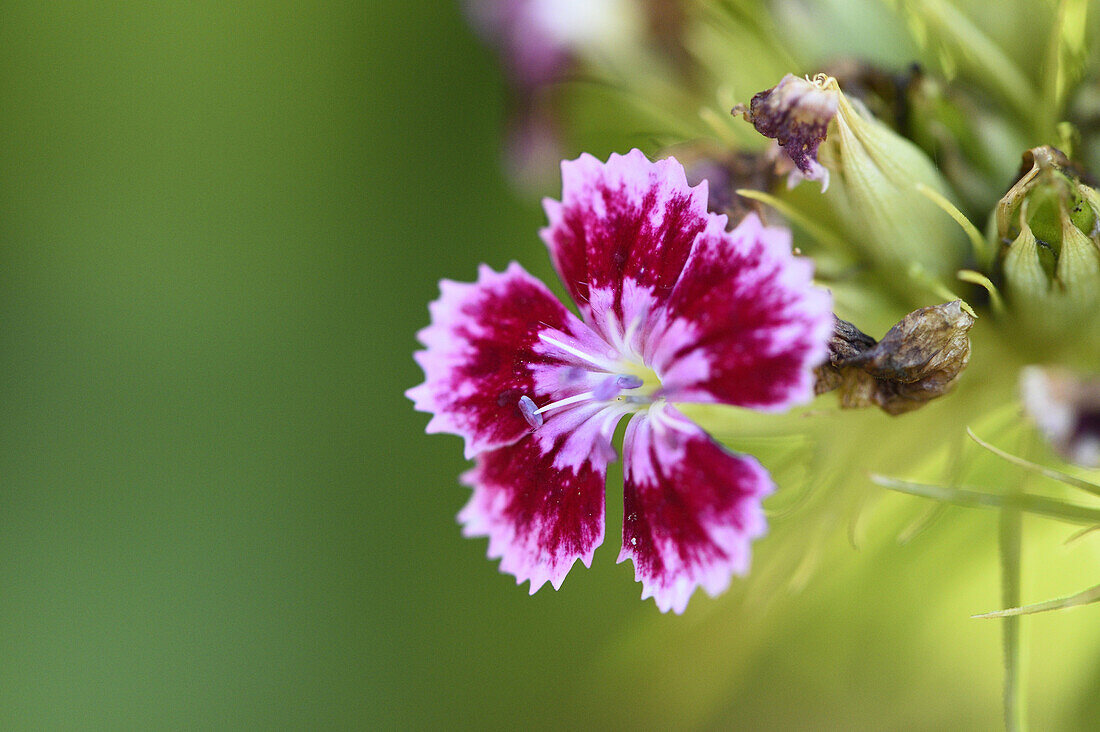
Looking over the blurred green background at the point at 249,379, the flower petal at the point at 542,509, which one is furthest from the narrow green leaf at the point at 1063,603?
the blurred green background at the point at 249,379

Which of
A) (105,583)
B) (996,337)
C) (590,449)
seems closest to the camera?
(590,449)

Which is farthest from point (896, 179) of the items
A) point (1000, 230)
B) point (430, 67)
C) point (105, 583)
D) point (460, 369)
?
point (105, 583)

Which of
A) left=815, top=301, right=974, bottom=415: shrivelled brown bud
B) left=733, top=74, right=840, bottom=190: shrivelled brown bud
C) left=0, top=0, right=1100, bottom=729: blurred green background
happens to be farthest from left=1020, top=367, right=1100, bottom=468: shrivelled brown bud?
left=0, top=0, right=1100, bottom=729: blurred green background

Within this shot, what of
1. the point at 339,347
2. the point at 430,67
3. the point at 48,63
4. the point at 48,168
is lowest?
the point at 339,347

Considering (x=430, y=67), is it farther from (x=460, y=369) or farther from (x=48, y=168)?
(x=460, y=369)

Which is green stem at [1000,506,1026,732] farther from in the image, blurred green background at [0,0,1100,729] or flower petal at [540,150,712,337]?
blurred green background at [0,0,1100,729]

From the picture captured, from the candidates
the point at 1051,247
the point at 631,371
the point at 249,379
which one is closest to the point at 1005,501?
the point at 1051,247
